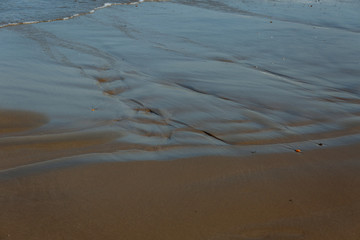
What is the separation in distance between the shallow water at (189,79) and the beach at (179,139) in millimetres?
29

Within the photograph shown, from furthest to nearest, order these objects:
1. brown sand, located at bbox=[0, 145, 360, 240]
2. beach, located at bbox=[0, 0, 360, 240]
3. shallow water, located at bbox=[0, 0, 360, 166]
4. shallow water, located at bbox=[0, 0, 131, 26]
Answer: shallow water, located at bbox=[0, 0, 131, 26] → shallow water, located at bbox=[0, 0, 360, 166] → beach, located at bbox=[0, 0, 360, 240] → brown sand, located at bbox=[0, 145, 360, 240]

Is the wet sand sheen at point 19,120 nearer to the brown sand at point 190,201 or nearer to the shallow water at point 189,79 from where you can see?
the shallow water at point 189,79

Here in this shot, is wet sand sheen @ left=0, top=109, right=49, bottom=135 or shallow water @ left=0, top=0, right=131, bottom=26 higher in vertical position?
shallow water @ left=0, top=0, right=131, bottom=26

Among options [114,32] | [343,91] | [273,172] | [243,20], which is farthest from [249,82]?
[243,20]

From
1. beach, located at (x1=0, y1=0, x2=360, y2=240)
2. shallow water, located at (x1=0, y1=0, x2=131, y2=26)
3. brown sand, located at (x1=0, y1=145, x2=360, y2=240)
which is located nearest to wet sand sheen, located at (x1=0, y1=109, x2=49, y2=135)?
beach, located at (x1=0, y1=0, x2=360, y2=240)

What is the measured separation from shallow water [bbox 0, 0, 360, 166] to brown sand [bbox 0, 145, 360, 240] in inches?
18.3

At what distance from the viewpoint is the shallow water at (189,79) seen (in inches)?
154

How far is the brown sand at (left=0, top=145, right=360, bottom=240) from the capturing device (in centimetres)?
236

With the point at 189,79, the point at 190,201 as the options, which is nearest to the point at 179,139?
the point at 190,201

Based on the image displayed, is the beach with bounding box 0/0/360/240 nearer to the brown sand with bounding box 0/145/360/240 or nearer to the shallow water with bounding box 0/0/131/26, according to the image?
the brown sand with bounding box 0/145/360/240

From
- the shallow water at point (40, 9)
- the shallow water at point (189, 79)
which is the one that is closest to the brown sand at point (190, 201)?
the shallow water at point (189, 79)

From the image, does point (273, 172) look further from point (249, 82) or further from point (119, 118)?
point (249, 82)

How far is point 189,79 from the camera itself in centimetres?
549

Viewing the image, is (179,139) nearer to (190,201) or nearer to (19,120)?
(190,201)
